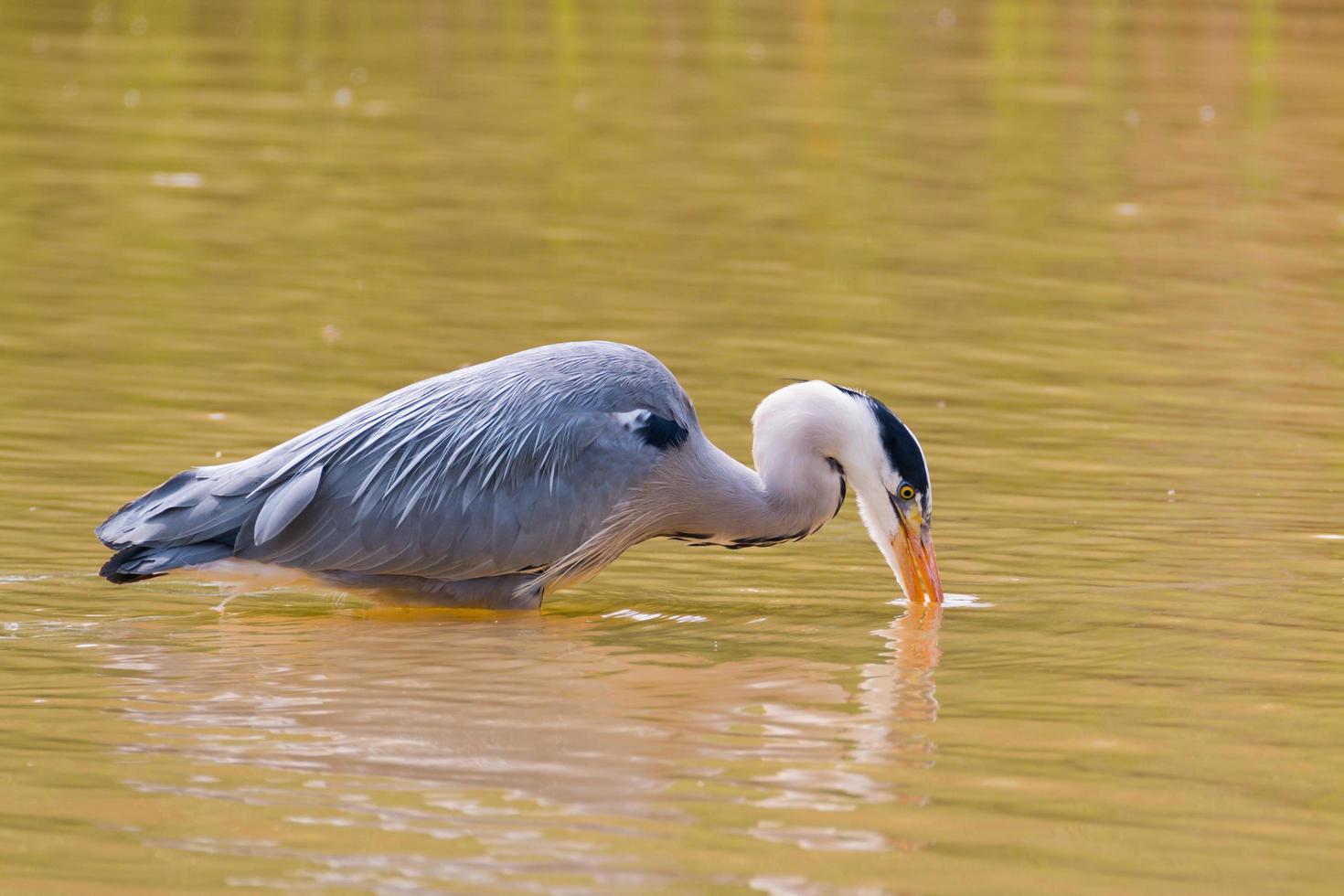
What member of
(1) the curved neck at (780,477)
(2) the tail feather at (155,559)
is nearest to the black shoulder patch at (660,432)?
(1) the curved neck at (780,477)

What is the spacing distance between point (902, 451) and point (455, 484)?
1.65 metres

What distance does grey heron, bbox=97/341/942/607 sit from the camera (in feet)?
26.3

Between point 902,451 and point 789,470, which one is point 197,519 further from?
point 902,451

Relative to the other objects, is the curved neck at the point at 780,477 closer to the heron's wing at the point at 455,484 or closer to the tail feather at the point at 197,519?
the heron's wing at the point at 455,484

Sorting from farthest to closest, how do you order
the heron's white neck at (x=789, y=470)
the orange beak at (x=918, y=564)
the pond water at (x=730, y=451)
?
the heron's white neck at (x=789, y=470), the orange beak at (x=918, y=564), the pond water at (x=730, y=451)

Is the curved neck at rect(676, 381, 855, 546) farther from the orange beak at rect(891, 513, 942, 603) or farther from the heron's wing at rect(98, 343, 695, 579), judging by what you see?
the orange beak at rect(891, 513, 942, 603)

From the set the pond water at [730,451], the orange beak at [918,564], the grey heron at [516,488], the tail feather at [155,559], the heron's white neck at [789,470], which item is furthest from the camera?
the heron's white neck at [789,470]

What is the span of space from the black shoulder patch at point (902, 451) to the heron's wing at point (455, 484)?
0.74 meters

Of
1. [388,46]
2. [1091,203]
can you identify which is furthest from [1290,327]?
[388,46]

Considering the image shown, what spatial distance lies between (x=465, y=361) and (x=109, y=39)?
18.3m

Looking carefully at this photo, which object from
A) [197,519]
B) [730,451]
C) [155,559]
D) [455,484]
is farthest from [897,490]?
[155,559]

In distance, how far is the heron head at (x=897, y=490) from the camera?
8164 millimetres

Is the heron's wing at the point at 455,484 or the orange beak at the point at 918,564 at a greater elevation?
the heron's wing at the point at 455,484

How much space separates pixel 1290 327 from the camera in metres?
13.6
